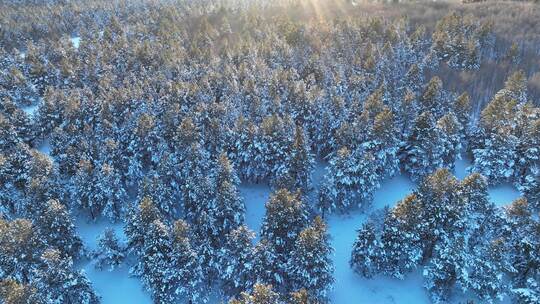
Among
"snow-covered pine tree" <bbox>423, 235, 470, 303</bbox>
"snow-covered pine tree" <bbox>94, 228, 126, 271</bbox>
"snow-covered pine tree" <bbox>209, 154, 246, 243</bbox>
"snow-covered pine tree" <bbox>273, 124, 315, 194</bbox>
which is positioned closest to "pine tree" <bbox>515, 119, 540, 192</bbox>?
"snow-covered pine tree" <bbox>423, 235, 470, 303</bbox>

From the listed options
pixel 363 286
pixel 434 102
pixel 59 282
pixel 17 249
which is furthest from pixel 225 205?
pixel 434 102

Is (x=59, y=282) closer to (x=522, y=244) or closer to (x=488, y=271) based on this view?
(x=488, y=271)

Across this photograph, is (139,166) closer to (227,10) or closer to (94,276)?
(94,276)

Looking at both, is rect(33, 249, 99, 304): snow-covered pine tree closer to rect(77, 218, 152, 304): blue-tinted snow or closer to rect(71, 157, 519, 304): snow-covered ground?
rect(77, 218, 152, 304): blue-tinted snow

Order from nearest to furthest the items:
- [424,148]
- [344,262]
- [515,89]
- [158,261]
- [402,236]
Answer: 1. [402,236]
2. [158,261]
3. [344,262]
4. [424,148]
5. [515,89]

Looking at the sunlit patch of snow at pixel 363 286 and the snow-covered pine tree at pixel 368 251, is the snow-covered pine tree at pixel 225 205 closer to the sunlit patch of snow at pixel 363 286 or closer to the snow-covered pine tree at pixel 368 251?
the sunlit patch of snow at pixel 363 286

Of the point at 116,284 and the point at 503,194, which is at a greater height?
the point at 503,194
